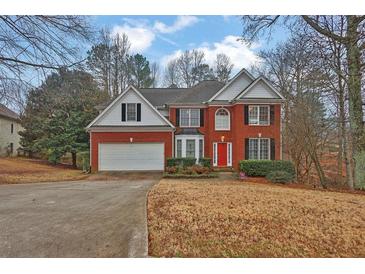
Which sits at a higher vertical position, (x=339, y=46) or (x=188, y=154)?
(x=339, y=46)

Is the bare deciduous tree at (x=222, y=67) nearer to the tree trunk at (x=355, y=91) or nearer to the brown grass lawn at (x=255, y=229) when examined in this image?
the tree trunk at (x=355, y=91)

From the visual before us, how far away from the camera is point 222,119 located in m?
18.7

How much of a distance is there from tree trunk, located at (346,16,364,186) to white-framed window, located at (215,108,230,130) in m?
8.33

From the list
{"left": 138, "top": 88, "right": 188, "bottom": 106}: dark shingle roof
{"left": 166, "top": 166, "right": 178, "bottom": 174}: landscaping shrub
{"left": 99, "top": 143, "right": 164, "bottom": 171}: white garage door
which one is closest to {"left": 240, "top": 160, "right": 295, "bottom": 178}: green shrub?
{"left": 166, "top": 166, "right": 178, "bottom": 174}: landscaping shrub

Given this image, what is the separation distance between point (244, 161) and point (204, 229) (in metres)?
11.6

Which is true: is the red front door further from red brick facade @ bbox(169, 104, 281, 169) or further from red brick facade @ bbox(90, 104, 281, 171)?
red brick facade @ bbox(90, 104, 281, 171)

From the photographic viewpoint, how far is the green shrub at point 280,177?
13.9 m

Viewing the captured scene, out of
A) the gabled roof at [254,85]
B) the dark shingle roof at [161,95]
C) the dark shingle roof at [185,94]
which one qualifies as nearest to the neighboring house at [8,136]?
the dark shingle roof at [161,95]

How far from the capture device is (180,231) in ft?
15.7

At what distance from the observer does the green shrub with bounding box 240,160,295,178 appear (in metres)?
15.4

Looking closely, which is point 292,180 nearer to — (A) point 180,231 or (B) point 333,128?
(B) point 333,128

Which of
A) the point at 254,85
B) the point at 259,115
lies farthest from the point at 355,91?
the point at 254,85

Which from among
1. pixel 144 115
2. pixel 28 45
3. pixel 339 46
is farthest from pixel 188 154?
pixel 28 45

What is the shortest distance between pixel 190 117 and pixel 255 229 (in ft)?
47.8
